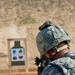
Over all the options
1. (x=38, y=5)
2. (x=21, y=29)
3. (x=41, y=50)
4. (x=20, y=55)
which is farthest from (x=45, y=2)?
(x=41, y=50)

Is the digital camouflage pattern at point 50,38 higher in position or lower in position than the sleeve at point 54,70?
higher

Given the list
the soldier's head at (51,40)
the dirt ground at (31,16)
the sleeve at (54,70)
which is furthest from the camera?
the dirt ground at (31,16)

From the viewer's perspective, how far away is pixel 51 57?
1572 millimetres

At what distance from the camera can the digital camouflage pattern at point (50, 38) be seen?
159 cm

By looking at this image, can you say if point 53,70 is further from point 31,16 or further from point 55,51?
point 31,16

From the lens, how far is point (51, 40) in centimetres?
160

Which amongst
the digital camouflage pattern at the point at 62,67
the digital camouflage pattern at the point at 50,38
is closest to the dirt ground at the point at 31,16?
the digital camouflage pattern at the point at 50,38

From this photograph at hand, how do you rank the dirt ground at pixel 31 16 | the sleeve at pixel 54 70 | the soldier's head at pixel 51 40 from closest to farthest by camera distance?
1. the sleeve at pixel 54 70
2. the soldier's head at pixel 51 40
3. the dirt ground at pixel 31 16

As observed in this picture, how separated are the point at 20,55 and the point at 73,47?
5247 millimetres

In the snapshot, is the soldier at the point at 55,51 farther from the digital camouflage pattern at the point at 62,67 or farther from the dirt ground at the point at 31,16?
the dirt ground at the point at 31,16

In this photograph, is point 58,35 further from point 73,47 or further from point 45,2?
point 45,2

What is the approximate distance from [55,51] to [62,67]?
6.3 inches

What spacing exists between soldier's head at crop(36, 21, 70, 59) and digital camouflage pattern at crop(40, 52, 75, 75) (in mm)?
92

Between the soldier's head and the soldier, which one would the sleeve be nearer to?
the soldier
